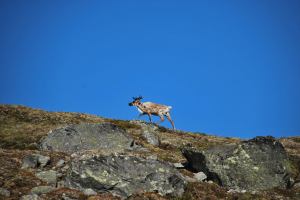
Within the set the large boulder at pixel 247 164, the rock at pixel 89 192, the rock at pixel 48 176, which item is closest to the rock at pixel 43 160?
the rock at pixel 48 176

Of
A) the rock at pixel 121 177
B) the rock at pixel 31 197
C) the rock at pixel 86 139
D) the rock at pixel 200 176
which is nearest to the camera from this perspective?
the rock at pixel 31 197

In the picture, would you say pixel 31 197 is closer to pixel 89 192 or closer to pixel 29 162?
pixel 89 192

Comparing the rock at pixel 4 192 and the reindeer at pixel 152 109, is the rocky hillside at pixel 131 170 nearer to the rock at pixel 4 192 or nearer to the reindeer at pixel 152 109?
the rock at pixel 4 192

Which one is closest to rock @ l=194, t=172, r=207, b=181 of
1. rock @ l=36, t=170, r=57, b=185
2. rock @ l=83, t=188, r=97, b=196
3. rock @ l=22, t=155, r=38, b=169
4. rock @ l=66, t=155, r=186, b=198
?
rock @ l=66, t=155, r=186, b=198

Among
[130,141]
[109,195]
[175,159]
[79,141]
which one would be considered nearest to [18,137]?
[79,141]

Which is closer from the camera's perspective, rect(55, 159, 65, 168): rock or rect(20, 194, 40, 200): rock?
rect(20, 194, 40, 200): rock

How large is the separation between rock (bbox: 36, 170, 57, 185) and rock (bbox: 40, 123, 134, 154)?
839cm

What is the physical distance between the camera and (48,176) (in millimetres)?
19484

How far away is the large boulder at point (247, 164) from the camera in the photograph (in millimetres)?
22859

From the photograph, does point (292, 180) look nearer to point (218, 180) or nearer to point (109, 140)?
point (218, 180)

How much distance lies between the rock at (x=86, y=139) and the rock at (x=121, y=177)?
7.91 metres

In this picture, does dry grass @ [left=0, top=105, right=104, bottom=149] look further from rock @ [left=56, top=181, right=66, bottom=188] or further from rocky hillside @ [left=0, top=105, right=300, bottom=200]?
rock @ [left=56, top=181, right=66, bottom=188]

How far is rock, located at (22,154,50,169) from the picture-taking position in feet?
67.5

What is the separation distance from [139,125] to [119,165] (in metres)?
24.3
